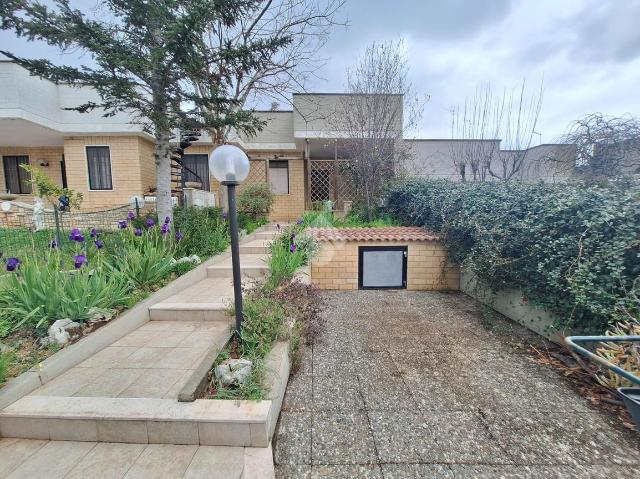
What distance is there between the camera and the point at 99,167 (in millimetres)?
9305

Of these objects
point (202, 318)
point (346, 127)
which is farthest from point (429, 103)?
point (202, 318)

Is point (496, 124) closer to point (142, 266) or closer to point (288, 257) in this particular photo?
point (288, 257)

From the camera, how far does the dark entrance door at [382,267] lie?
5.55m

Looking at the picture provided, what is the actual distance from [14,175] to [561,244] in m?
16.0

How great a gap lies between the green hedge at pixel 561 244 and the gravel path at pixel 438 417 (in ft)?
2.46

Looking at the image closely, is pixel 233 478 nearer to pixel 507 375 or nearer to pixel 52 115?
pixel 507 375

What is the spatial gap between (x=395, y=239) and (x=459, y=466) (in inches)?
161

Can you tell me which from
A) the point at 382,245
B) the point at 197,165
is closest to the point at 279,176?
the point at 197,165

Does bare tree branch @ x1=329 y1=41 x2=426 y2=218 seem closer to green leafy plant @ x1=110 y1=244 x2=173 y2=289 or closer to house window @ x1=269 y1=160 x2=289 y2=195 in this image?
house window @ x1=269 y1=160 x2=289 y2=195

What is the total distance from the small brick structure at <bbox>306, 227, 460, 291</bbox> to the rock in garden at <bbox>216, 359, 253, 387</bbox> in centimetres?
348

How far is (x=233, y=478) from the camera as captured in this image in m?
1.54

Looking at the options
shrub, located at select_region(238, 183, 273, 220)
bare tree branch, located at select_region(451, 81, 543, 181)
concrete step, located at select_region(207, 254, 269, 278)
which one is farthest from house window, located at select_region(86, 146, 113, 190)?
bare tree branch, located at select_region(451, 81, 543, 181)

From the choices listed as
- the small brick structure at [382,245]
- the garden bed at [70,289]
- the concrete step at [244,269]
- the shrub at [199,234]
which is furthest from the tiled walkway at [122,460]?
the small brick structure at [382,245]

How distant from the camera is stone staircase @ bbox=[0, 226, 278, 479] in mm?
1737
